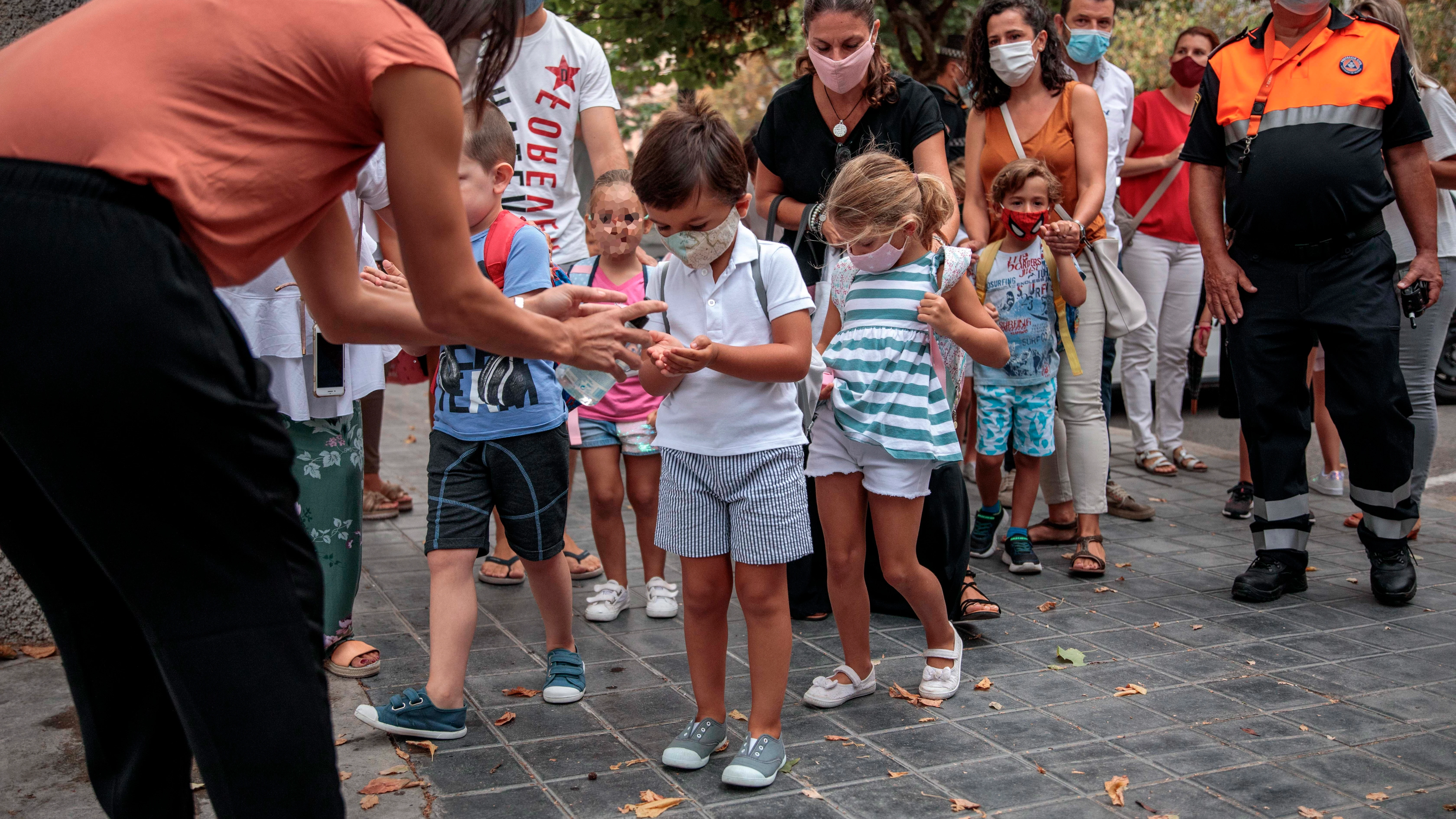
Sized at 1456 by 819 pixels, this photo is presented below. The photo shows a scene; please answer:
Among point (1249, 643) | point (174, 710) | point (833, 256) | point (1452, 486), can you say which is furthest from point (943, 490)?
point (1452, 486)

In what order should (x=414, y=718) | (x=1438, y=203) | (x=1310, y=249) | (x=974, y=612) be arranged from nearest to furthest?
1. (x=414, y=718)
2. (x=974, y=612)
3. (x=1310, y=249)
4. (x=1438, y=203)

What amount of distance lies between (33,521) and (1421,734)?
358cm

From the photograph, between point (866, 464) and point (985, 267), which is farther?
point (985, 267)

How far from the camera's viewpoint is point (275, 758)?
1848mm

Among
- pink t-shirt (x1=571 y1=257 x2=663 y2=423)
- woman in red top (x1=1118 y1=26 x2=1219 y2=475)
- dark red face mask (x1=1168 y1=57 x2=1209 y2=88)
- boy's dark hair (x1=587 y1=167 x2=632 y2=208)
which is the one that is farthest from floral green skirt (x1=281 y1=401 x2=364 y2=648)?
dark red face mask (x1=1168 y1=57 x2=1209 y2=88)

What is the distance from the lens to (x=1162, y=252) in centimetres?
707

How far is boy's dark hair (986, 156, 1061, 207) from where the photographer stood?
205 inches

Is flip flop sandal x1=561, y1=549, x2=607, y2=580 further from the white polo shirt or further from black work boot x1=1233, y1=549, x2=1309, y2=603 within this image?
black work boot x1=1233, y1=549, x2=1309, y2=603

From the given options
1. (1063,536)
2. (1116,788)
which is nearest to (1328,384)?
(1063,536)

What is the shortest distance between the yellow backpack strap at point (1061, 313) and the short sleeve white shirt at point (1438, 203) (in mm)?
1293

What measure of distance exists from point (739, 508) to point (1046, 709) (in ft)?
4.01

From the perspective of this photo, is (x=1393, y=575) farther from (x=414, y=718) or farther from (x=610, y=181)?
(x=414, y=718)

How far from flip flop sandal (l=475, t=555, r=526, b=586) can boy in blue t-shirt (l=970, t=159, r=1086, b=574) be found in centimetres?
209

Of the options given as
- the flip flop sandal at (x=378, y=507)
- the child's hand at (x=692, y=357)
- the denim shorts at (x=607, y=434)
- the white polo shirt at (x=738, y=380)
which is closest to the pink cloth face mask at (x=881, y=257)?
the white polo shirt at (x=738, y=380)
